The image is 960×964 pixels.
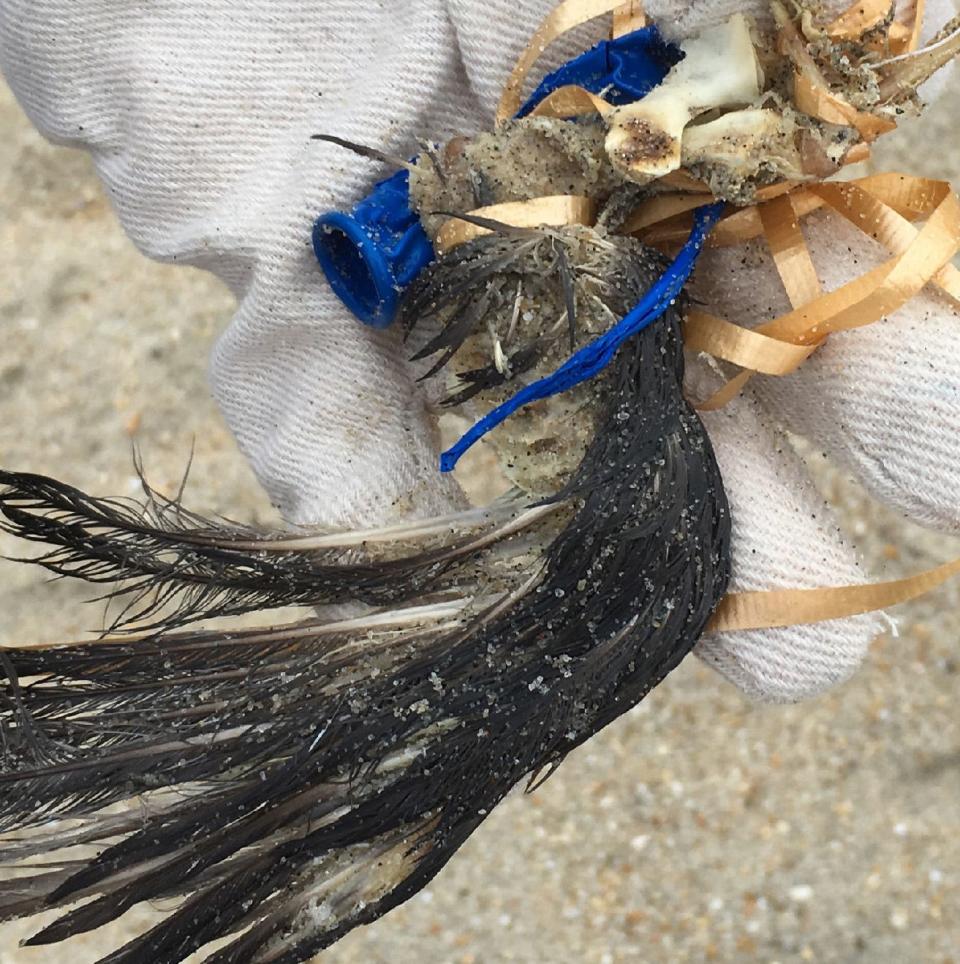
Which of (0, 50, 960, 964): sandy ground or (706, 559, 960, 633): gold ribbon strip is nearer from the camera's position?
(706, 559, 960, 633): gold ribbon strip

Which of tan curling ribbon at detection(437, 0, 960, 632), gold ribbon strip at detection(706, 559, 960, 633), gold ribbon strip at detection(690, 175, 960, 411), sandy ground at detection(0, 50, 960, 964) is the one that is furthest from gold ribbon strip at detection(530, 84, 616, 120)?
sandy ground at detection(0, 50, 960, 964)

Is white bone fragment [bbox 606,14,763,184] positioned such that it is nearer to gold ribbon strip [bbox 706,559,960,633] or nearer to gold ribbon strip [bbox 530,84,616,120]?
gold ribbon strip [bbox 530,84,616,120]

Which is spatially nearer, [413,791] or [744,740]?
[413,791]

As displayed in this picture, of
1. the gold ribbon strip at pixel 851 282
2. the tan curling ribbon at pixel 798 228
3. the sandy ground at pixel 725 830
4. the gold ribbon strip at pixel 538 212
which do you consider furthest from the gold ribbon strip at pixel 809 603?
the sandy ground at pixel 725 830

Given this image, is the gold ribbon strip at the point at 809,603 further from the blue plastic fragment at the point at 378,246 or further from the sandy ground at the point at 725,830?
the sandy ground at the point at 725,830

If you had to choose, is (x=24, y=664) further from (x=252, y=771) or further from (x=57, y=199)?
(x=57, y=199)

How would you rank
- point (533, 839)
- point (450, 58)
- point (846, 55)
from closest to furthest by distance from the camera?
1. point (846, 55)
2. point (450, 58)
3. point (533, 839)

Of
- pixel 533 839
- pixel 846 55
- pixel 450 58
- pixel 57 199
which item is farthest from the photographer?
pixel 57 199

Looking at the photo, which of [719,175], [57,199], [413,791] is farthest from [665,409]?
[57,199]
